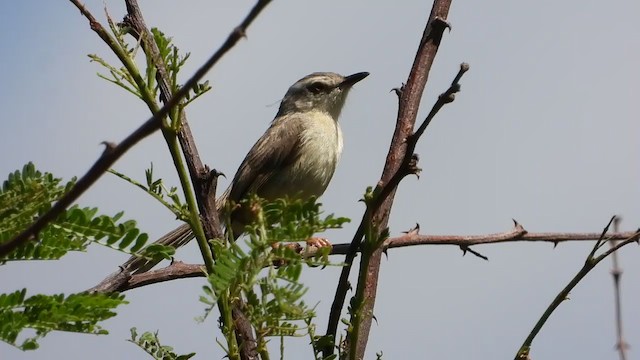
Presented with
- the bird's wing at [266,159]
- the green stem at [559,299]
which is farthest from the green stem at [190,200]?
the bird's wing at [266,159]

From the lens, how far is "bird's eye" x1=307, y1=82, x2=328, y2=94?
881 centimetres

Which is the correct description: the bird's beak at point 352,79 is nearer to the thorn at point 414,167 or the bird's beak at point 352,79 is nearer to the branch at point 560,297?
the branch at point 560,297

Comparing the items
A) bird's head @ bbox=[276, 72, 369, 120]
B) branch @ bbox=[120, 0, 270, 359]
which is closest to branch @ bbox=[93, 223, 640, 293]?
branch @ bbox=[120, 0, 270, 359]

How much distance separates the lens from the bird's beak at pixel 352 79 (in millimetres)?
8641

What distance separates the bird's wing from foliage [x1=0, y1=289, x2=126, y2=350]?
548 cm

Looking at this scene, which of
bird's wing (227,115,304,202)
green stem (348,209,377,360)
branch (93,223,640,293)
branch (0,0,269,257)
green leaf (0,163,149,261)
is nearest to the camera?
branch (0,0,269,257)

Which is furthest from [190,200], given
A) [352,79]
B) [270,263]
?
[352,79]

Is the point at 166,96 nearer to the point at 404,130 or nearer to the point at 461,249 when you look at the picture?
the point at 404,130

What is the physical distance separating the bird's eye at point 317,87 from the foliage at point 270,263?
6789 mm

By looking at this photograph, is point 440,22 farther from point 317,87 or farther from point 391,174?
point 317,87

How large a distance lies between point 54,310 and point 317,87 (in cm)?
716

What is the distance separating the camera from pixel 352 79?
8.66m

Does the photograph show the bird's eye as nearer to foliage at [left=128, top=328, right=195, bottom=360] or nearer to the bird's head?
the bird's head

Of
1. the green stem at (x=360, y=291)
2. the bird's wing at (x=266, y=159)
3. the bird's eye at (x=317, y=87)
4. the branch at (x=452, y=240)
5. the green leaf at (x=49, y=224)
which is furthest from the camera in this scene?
the bird's eye at (x=317, y=87)
